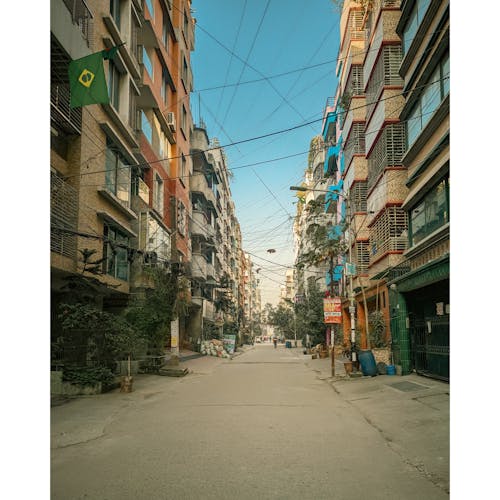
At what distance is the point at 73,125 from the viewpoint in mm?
15992

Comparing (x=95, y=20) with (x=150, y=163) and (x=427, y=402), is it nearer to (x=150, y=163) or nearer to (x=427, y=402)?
(x=150, y=163)

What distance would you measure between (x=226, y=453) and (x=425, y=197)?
12072 mm

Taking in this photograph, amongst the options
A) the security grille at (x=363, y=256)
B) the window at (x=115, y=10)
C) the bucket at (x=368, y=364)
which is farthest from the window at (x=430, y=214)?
the window at (x=115, y=10)

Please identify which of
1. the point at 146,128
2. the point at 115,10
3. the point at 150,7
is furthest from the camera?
the point at 150,7

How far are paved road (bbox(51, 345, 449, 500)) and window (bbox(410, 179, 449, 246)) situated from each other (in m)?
5.99

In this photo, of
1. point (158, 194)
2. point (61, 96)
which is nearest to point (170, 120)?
point (158, 194)

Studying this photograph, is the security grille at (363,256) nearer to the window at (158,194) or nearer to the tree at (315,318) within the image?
the tree at (315,318)

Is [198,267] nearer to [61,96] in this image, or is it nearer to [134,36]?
[134,36]

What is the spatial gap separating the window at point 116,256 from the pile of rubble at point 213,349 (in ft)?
53.4

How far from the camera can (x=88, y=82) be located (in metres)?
8.19

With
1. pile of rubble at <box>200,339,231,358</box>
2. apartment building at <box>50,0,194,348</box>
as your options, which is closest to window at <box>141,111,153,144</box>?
apartment building at <box>50,0,194,348</box>

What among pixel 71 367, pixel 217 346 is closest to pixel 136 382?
pixel 71 367

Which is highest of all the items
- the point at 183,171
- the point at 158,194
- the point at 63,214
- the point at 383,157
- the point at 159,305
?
the point at 183,171

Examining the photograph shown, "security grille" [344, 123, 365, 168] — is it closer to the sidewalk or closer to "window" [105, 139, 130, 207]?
"window" [105, 139, 130, 207]
